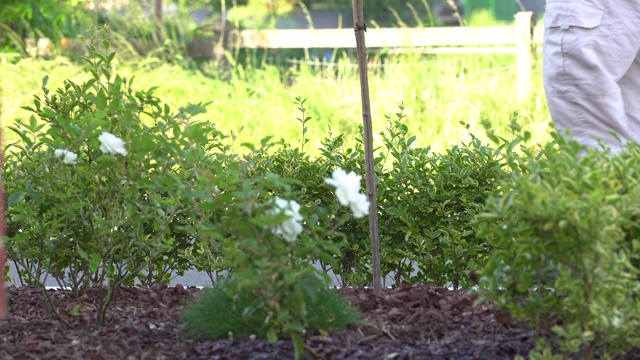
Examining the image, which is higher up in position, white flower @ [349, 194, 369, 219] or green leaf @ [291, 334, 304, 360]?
white flower @ [349, 194, 369, 219]

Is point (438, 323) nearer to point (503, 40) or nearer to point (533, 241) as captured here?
point (533, 241)

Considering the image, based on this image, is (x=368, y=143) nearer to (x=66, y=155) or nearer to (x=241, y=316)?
(x=241, y=316)

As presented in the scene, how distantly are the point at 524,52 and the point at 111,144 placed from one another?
6828mm

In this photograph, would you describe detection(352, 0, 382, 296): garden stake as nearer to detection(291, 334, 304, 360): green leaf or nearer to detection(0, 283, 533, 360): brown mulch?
detection(0, 283, 533, 360): brown mulch

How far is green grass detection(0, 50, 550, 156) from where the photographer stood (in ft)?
27.7

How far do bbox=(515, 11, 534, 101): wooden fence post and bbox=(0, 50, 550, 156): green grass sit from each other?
97 mm

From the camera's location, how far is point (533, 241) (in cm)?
236

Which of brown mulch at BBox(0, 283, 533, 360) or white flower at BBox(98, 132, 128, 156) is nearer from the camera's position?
brown mulch at BBox(0, 283, 533, 360)

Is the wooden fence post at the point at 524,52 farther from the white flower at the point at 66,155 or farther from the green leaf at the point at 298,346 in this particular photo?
the green leaf at the point at 298,346

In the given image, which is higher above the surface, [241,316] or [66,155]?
[66,155]

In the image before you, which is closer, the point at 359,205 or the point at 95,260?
the point at 359,205

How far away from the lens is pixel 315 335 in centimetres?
277

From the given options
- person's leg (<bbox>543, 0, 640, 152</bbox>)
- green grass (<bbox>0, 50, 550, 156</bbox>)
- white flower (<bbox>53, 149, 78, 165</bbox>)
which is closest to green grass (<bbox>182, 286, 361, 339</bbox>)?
white flower (<bbox>53, 149, 78, 165</bbox>)

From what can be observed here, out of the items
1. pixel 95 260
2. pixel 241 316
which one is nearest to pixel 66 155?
pixel 95 260
